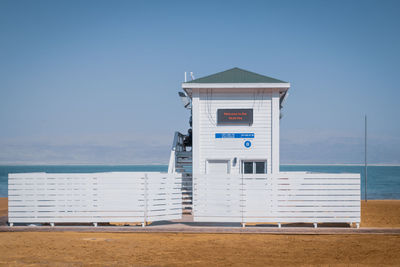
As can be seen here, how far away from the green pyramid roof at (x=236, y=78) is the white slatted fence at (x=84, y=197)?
489 centimetres

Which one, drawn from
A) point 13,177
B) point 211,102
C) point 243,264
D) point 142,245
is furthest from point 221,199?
point 13,177

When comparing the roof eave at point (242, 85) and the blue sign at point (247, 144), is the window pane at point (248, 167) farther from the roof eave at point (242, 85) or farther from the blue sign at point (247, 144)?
the roof eave at point (242, 85)

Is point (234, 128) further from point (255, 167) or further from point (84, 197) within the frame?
point (84, 197)

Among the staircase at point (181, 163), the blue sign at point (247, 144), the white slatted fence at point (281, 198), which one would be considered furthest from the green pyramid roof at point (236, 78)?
the white slatted fence at point (281, 198)

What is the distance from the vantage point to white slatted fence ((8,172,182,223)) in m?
12.1

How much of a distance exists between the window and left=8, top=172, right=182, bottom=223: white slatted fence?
4.18m

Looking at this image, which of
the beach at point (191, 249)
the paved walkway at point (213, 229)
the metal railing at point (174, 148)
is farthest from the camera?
the metal railing at point (174, 148)

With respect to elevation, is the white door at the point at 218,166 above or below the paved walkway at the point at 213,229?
above

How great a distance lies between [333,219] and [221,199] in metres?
3.21

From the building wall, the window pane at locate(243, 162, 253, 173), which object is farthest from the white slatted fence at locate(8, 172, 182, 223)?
the window pane at locate(243, 162, 253, 173)

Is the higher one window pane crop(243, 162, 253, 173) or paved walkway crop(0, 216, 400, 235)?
window pane crop(243, 162, 253, 173)

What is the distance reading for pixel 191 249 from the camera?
9812mm

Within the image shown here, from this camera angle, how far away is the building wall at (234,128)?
1531 cm

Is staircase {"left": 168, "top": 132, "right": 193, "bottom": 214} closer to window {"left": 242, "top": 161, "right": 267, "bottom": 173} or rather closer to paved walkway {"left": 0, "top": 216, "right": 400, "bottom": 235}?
window {"left": 242, "top": 161, "right": 267, "bottom": 173}
